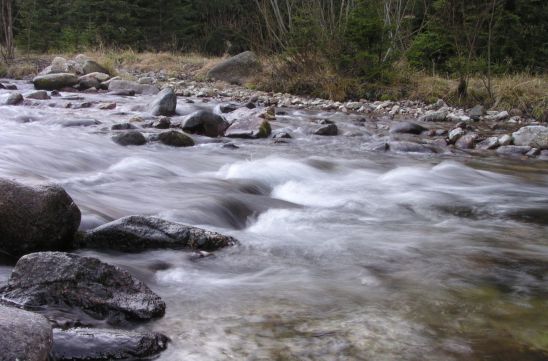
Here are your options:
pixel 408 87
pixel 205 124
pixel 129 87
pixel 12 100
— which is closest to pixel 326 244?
pixel 205 124

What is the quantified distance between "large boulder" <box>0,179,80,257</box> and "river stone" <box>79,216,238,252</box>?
198 mm

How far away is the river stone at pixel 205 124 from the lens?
342 inches

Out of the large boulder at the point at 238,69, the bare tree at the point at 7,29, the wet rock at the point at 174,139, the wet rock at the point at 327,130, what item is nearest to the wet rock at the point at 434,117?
the wet rock at the point at 327,130

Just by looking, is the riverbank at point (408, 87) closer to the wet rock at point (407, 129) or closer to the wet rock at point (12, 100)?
the wet rock at point (407, 129)

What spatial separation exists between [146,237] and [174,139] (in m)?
4.38

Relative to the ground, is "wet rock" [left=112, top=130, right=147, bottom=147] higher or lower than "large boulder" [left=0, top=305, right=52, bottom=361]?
lower

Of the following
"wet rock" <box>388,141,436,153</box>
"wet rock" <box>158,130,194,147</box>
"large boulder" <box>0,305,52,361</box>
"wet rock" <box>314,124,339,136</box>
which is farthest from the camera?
"wet rock" <box>314,124,339,136</box>

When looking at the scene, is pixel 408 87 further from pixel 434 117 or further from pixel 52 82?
pixel 52 82

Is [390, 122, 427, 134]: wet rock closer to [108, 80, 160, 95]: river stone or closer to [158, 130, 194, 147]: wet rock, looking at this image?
[158, 130, 194, 147]: wet rock

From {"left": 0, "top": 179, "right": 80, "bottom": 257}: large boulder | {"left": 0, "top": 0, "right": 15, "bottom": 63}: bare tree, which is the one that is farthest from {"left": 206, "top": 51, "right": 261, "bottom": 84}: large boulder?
{"left": 0, "top": 179, "right": 80, "bottom": 257}: large boulder

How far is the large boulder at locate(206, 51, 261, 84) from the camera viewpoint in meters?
17.3

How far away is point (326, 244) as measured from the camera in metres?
3.88

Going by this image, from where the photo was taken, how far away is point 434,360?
7.32 feet

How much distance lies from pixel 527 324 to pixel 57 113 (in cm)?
883
